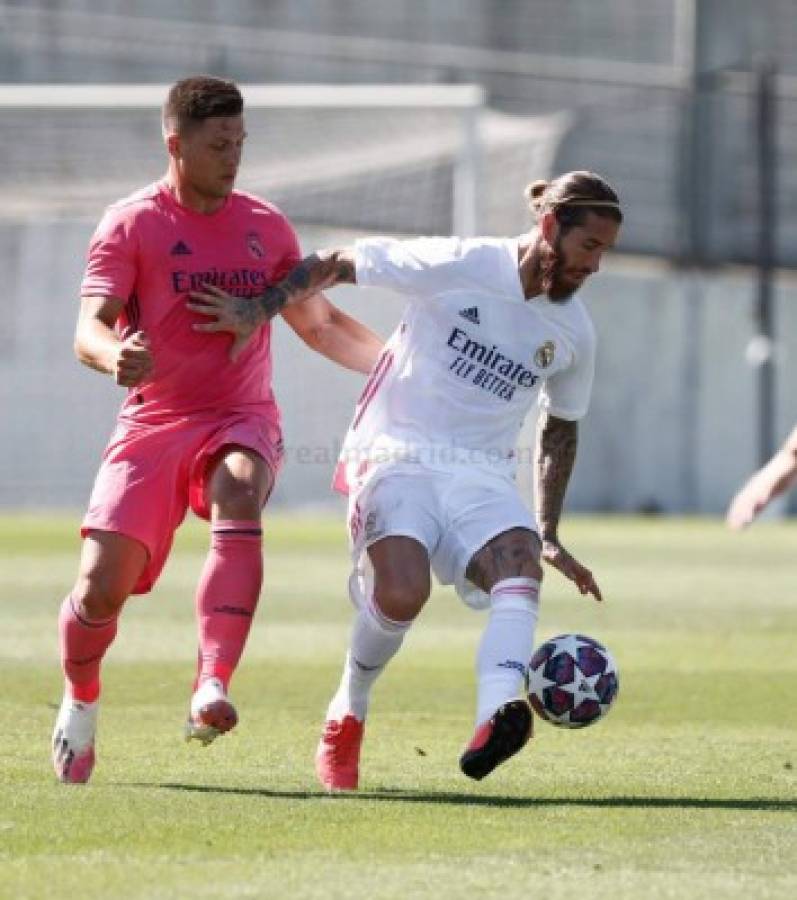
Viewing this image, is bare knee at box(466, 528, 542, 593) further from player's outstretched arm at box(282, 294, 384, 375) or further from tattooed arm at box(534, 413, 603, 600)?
player's outstretched arm at box(282, 294, 384, 375)

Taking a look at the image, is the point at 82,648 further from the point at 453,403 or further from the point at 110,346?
the point at 453,403

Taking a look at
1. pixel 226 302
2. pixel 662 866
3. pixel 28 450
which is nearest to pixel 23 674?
pixel 226 302

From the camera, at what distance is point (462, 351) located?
8031mm

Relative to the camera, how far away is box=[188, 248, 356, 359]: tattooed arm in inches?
320

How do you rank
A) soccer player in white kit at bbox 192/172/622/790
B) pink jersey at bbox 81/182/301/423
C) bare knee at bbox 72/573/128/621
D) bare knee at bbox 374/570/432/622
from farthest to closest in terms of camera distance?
1. pink jersey at bbox 81/182/301/423
2. bare knee at bbox 72/573/128/621
3. soccer player in white kit at bbox 192/172/622/790
4. bare knee at bbox 374/570/432/622

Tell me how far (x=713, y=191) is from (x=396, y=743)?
29116mm

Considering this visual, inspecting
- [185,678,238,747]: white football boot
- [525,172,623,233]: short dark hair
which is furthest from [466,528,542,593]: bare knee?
[525,172,623,233]: short dark hair

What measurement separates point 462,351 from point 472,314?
0.40ft

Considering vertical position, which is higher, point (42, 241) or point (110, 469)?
point (110, 469)

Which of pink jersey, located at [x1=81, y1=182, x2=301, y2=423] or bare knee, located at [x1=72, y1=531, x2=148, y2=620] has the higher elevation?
pink jersey, located at [x1=81, y1=182, x2=301, y2=423]

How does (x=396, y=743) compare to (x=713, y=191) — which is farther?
(x=713, y=191)

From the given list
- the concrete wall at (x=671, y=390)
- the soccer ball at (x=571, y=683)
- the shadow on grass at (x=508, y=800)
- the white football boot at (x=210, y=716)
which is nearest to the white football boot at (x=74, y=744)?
the shadow on grass at (x=508, y=800)

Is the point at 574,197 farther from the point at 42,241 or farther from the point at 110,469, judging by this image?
the point at 42,241

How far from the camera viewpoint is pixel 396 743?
30.3 ft
